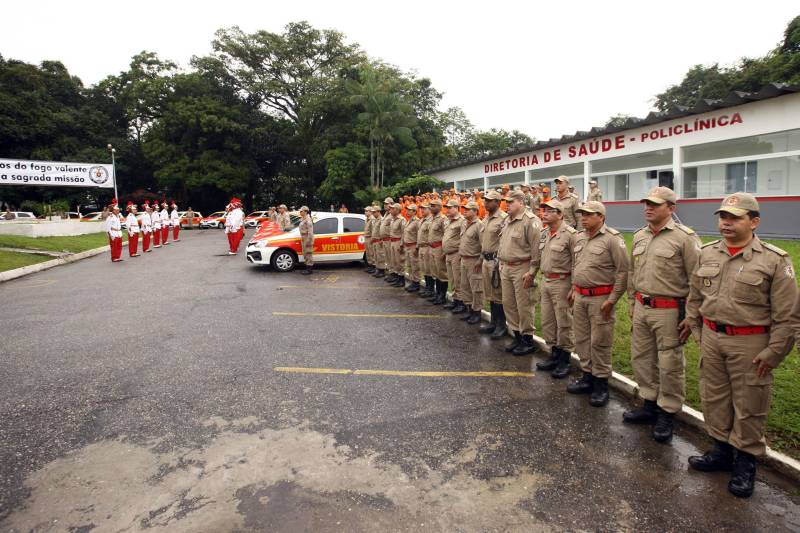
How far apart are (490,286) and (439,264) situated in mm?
2085

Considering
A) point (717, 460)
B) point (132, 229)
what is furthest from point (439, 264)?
point (132, 229)

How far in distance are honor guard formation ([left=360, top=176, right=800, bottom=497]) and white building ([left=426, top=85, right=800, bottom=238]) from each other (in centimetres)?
1107

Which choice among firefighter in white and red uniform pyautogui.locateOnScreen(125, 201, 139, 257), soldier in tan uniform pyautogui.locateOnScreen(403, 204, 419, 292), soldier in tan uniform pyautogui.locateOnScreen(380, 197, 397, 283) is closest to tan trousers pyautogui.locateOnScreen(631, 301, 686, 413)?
soldier in tan uniform pyautogui.locateOnScreen(403, 204, 419, 292)

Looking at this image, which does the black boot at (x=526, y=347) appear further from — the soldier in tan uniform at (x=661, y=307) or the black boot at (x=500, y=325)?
the soldier in tan uniform at (x=661, y=307)

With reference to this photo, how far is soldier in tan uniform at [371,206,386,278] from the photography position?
12.2m

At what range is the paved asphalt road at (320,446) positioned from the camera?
290 centimetres

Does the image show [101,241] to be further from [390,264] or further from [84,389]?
[84,389]

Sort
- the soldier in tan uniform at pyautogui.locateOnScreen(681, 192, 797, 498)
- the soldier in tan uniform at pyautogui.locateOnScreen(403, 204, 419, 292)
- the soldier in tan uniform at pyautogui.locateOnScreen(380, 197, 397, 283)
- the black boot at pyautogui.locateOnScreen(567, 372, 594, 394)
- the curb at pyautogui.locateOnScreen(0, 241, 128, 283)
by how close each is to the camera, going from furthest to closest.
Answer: the curb at pyautogui.locateOnScreen(0, 241, 128, 283)
the soldier in tan uniform at pyautogui.locateOnScreen(380, 197, 397, 283)
the soldier in tan uniform at pyautogui.locateOnScreen(403, 204, 419, 292)
the black boot at pyautogui.locateOnScreen(567, 372, 594, 394)
the soldier in tan uniform at pyautogui.locateOnScreen(681, 192, 797, 498)

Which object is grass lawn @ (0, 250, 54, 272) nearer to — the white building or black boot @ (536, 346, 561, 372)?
black boot @ (536, 346, 561, 372)

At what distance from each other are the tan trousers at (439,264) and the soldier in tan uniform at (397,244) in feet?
6.35

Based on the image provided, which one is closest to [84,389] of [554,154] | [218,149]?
[554,154]

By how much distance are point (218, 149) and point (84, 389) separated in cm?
3996

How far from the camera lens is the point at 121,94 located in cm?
4366

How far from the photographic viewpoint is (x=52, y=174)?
86.2ft
